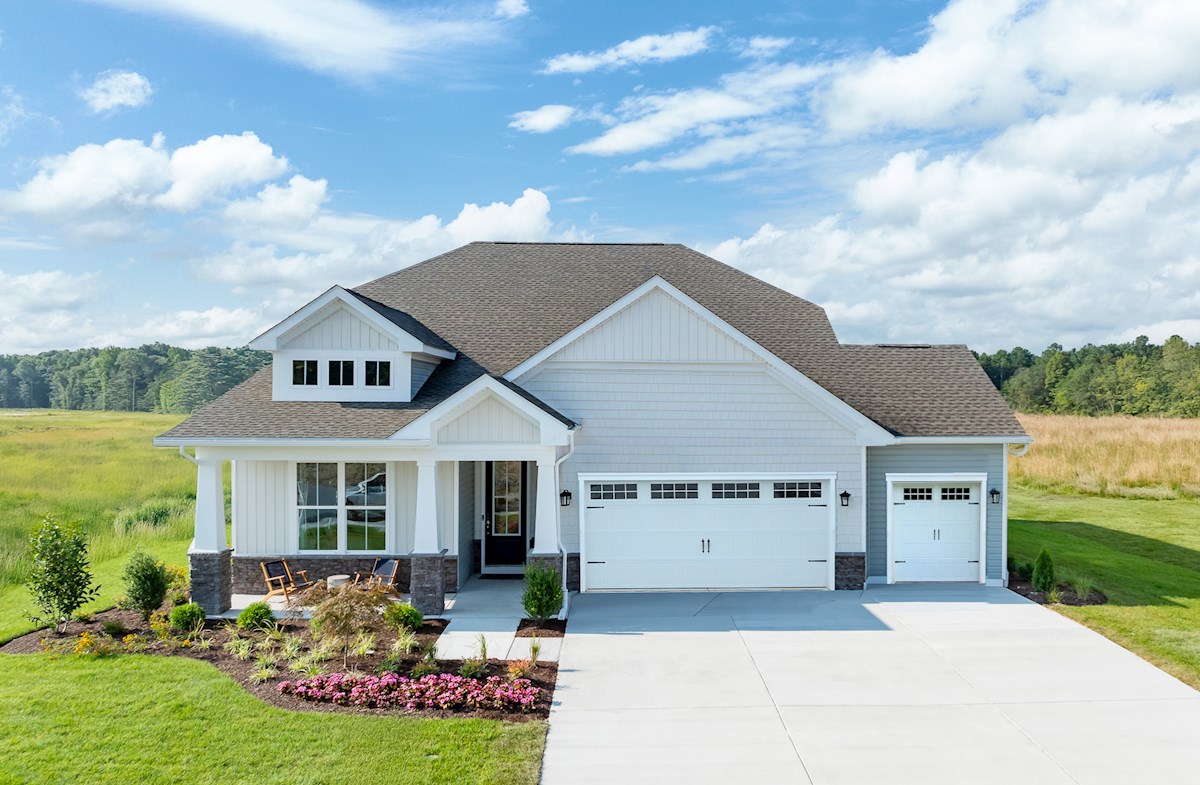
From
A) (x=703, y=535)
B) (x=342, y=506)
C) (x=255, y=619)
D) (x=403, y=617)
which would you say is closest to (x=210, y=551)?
(x=255, y=619)

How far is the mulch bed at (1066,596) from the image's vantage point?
1430cm

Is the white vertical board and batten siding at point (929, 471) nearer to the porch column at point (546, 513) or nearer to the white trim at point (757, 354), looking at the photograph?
the white trim at point (757, 354)

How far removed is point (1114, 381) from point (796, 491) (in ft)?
257

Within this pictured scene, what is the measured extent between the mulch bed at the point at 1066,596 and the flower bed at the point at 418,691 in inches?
398

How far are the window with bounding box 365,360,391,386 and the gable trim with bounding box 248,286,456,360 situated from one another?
0.54 m

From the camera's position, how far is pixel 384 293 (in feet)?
61.0

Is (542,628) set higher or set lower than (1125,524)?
lower

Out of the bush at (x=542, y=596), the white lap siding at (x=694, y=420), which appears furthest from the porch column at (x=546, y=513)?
the white lap siding at (x=694, y=420)

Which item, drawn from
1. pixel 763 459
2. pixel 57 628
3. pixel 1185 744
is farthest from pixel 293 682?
pixel 1185 744

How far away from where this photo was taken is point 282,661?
35.5ft

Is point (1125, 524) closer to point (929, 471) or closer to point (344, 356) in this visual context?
point (929, 471)

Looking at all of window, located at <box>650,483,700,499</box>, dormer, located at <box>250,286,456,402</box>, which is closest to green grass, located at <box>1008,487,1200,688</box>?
window, located at <box>650,483,700,499</box>

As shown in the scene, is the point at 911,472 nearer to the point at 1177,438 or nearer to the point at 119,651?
the point at 119,651

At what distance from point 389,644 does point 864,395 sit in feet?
35.3
